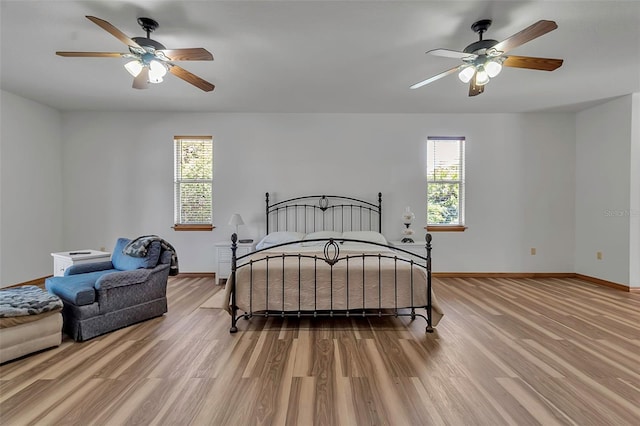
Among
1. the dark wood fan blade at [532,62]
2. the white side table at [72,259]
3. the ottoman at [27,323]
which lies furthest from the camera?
the white side table at [72,259]

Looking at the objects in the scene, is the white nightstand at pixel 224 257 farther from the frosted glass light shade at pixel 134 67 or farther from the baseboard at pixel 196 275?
the frosted glass light shade at pixel 134 67

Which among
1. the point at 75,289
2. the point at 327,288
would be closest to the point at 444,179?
the point at 327,288

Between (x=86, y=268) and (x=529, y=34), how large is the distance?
4.52 m

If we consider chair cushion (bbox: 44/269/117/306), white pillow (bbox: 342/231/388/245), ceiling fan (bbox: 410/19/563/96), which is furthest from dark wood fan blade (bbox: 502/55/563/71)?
chair cushion (bbox: 44/269/117/306)

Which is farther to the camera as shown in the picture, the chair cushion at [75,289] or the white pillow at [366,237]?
the white pillow at [366,237]

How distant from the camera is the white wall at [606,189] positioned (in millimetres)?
3955

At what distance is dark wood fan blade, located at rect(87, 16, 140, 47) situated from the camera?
5.96ft

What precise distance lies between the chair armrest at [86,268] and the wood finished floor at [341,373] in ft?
2.81

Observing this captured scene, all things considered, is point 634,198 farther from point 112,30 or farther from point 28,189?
point 28,189

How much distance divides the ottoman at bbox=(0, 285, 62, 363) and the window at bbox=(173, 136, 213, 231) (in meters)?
2.47

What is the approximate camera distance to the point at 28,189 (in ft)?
13.6

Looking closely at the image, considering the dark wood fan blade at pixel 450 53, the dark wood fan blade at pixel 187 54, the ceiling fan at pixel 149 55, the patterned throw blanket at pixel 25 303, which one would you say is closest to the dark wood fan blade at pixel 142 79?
the ceiling fan at pixel 149 55

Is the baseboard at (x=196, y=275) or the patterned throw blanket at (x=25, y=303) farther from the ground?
the patterned throw blanket at (x=25, y=303)

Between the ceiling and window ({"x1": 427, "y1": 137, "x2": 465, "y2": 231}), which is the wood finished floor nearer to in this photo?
window ({"x1": 427, "y1": 137, "x2": 465, "y2": 231})
